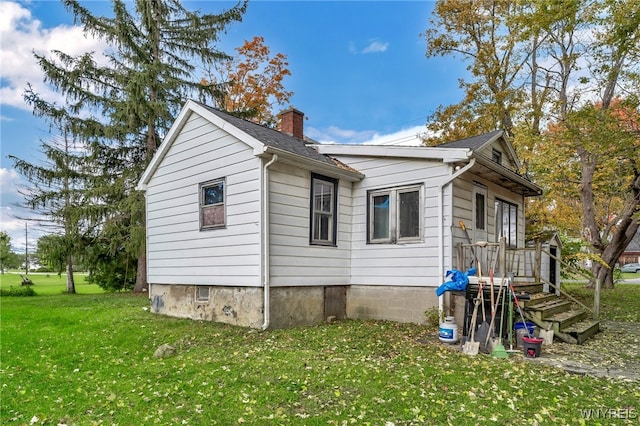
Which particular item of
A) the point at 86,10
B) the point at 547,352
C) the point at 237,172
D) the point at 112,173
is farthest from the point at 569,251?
the point at 86,10

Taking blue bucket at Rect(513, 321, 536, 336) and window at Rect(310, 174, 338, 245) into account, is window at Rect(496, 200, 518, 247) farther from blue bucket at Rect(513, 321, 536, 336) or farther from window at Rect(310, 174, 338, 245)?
window at Rect(310, 174, 338, 245)

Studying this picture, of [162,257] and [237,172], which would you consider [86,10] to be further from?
[237,172]

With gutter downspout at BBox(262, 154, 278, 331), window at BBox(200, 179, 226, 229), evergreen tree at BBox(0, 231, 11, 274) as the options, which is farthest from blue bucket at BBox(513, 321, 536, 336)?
evergreen tree at BBox(0, 231, 11, 274)

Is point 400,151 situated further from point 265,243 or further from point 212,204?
point 212,204

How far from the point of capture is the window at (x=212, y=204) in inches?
339

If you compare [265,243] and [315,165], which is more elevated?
[315,165]

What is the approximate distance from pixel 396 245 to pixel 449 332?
8.15 ft

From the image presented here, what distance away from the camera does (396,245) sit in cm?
866

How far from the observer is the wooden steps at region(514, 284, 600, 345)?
22.7 feet

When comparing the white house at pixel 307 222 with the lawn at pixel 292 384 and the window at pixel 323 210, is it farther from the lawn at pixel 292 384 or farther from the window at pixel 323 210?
the lawn at pixel 292 384

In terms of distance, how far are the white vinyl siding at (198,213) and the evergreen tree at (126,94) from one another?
6380mm

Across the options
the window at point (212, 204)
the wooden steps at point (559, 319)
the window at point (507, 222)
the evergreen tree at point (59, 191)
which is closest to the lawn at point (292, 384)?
the wooden steps at point (559, 319)

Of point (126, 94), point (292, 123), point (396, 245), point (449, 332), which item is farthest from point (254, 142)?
point (126, 94)

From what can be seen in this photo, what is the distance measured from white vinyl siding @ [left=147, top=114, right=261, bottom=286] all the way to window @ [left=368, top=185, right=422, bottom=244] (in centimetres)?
293
